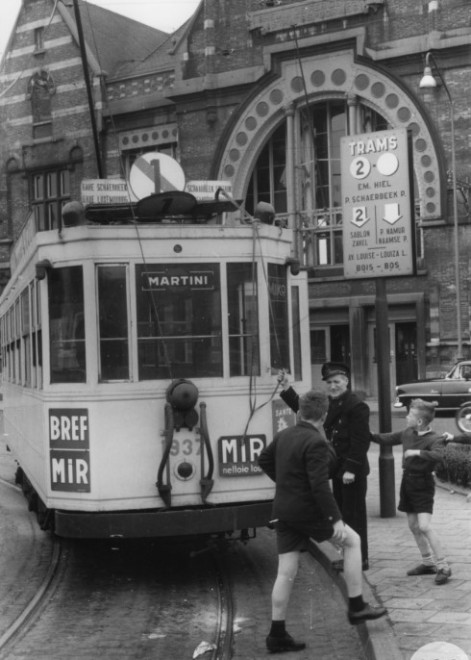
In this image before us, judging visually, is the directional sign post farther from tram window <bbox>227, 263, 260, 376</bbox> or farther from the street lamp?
the street lamp

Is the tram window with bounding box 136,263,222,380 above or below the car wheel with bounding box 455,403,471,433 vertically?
above

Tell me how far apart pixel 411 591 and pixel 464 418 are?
1415 centimetres

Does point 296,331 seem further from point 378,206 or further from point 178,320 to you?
point 378,206

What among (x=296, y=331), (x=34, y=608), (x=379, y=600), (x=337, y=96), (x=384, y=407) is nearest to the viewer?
(x=379, y=600)

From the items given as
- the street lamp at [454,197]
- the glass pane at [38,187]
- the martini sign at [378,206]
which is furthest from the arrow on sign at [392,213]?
the glass pane at [38,187]

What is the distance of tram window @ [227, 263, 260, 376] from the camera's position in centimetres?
864

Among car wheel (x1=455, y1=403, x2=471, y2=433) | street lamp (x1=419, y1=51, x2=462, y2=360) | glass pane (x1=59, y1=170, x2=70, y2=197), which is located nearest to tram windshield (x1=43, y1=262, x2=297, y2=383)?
car wheel (x1=455, y1=403, x2=471, y2=433)

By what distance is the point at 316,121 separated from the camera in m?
34.0

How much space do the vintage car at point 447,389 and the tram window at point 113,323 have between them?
585 inches

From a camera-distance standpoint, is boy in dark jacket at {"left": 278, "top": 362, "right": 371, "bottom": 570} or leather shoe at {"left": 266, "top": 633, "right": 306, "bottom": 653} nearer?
leather shoe at {"left": 266, "top": 633, "right": 306, "bottom": 653}

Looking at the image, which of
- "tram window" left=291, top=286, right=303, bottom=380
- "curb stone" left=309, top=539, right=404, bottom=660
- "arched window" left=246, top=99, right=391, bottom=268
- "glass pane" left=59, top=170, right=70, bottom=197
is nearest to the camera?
"curb stone" left=309, top=539, right=404, bottom=660

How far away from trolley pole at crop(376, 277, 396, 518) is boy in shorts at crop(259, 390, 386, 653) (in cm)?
430

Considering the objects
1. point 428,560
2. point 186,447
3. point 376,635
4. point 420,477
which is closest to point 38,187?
point 186,447

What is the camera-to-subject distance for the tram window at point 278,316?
883 centimetres
